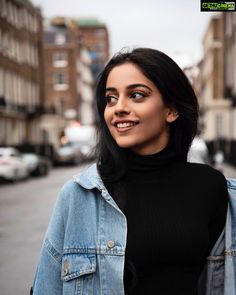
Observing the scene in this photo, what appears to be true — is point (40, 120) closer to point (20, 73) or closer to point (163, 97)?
point (20, 73)

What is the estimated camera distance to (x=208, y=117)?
181 feet

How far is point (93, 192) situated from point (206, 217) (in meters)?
0.44

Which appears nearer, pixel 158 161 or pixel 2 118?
pixel 158 161

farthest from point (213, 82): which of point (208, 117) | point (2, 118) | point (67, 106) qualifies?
point (67, 106)

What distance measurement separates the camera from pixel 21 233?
11.1 m

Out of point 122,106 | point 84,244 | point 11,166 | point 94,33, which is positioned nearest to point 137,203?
point 84,244

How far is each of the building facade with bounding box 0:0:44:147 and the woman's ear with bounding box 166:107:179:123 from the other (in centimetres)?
3815

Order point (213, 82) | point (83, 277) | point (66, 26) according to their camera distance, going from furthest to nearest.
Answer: point (66, 26), point (213, 82), point (83, 277)

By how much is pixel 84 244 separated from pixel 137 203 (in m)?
0.25

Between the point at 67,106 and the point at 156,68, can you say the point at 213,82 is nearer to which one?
the point at 67,106

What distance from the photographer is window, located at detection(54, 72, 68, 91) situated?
7862 centimetres

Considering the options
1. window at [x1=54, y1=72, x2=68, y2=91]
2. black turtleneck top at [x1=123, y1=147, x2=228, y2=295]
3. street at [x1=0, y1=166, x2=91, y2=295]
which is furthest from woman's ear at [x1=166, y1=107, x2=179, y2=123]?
window at [x1=54, y1=72, x2=68, y2=91]

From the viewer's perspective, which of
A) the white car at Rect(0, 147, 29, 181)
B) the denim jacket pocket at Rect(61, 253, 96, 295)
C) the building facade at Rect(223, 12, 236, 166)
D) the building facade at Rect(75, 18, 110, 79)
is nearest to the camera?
the denim jacket pocket at Rect(61, 253, 96, 295)

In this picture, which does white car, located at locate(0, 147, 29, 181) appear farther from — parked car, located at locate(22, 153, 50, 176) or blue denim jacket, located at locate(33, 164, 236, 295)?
blue denim jacket, located at locate(33, 164, 236, 295)
